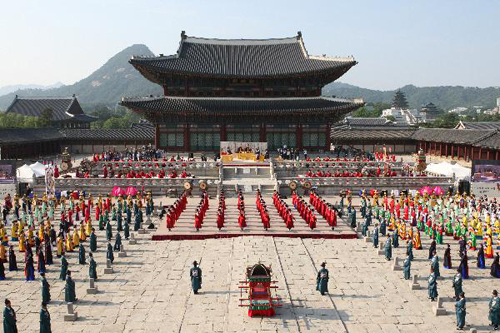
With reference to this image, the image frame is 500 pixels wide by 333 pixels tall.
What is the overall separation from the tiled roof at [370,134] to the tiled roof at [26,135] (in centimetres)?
4033

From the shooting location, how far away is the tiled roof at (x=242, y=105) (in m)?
48.2

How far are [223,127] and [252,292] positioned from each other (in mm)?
37818

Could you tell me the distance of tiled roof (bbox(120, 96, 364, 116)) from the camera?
48.2 meters

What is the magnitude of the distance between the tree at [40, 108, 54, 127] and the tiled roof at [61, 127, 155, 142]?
14062 millimetres

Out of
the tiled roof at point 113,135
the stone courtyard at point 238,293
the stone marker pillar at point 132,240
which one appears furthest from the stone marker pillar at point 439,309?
the tiled roof at point 113,135

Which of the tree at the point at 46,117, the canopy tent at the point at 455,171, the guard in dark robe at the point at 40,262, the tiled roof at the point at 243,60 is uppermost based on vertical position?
the tiled roof at the point at 243,60

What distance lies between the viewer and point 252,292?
45.7 feet

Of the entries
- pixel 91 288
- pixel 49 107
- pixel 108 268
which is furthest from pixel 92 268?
pixel 49 107

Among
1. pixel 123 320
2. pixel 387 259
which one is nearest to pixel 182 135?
pixel 387 259

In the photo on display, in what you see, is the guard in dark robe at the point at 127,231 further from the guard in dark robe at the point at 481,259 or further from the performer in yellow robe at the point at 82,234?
the guard in dark robe at the point at 481,259

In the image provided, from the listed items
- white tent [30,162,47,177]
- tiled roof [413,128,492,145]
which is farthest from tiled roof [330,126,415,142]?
white tent [30,162,47,177]

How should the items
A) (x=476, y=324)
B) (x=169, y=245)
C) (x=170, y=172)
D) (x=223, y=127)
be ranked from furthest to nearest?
(x=223, y=127), (x=170, y=172), (x=169, y=245), (x=476, y=324)

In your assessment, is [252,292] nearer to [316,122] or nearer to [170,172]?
[170,172]

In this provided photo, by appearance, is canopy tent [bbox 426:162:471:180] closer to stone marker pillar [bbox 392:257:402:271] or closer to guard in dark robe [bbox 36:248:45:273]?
stone marker pillar [bbox 392:257:402:271]
